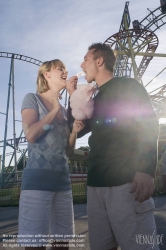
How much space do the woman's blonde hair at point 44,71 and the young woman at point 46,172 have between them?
0.17ft

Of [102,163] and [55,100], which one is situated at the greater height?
[55,100]

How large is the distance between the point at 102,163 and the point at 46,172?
44cm

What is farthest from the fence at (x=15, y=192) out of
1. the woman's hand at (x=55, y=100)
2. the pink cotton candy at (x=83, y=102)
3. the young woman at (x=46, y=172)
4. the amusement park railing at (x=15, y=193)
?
the pink cotton candy at (x=83, y=102)

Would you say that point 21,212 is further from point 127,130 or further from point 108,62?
point 108,62

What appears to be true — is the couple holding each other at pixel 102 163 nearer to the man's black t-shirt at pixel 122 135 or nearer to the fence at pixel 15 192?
the man's black t-shirt at pixel 122 135

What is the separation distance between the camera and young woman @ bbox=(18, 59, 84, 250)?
1.55 meters

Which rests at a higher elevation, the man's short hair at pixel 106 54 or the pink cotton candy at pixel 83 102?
the man's short hair at pixel 106 54

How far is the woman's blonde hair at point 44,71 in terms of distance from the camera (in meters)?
2.02

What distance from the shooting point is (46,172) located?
170 centimetres

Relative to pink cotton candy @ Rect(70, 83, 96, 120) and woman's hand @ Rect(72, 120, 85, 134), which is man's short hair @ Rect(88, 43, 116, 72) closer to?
pink cotton candy @ Rect(70, 83, 96, 120)

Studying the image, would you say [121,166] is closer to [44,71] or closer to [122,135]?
[122,135]

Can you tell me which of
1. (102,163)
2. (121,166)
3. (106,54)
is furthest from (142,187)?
(106,54)

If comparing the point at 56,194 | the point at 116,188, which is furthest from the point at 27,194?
the point at 116,188

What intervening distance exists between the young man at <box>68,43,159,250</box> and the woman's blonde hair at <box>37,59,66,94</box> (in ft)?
1.72
